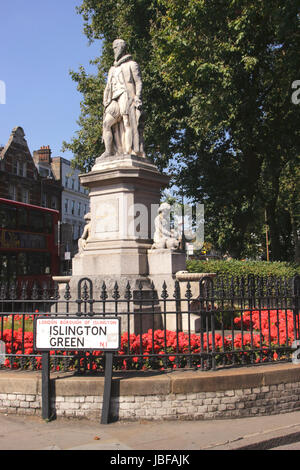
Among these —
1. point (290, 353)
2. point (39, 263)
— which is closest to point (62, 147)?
point (39, 263)

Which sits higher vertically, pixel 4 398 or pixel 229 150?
pixel 229 150

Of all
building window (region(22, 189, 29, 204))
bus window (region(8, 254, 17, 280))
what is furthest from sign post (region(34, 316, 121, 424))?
building window (region(22, 189, 29, 204))

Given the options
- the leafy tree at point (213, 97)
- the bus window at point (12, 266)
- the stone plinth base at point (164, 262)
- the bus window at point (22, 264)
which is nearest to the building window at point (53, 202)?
the leafy tree at point (213, 97)

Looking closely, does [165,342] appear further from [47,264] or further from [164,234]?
[47,264]

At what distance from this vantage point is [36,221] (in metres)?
20.5

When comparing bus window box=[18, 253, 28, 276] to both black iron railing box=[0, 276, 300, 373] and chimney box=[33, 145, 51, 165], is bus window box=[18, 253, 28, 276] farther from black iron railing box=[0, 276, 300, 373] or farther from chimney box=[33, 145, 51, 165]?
chimney box=[33, 145, 51, 165]

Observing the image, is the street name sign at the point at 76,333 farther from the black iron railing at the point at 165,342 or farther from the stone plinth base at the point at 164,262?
the stone plinth base at the point at 164,262

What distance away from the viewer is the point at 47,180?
51.4 m

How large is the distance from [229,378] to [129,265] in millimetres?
4036

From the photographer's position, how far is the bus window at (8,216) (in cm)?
1838

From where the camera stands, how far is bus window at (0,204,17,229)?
723 inches

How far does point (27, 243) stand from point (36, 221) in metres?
1.31

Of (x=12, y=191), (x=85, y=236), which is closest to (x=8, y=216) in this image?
(x=85, y=236)

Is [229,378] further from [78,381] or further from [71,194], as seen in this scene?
[71,194]
